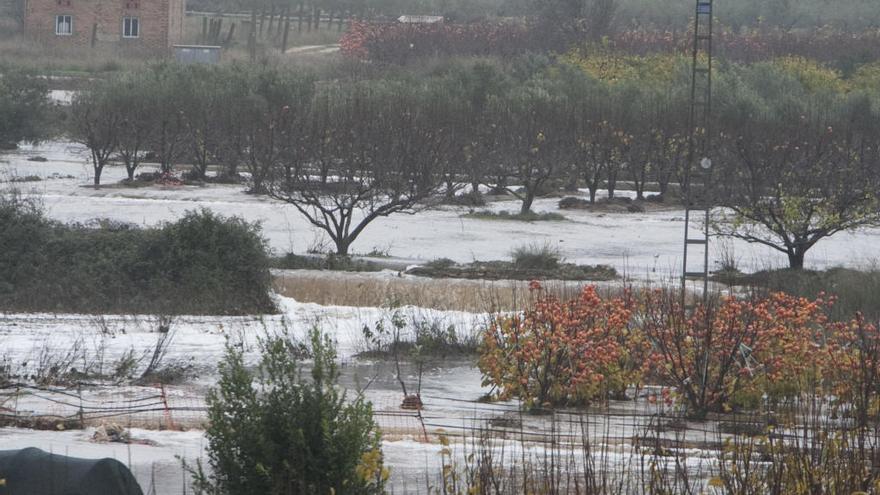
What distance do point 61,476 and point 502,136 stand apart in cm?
2985

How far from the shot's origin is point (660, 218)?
33.8 metres

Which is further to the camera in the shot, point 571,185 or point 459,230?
point 571,185

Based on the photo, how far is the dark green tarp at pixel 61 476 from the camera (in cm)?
680

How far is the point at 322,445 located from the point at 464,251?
20.4 m

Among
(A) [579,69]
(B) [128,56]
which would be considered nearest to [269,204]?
(A) [579,69]

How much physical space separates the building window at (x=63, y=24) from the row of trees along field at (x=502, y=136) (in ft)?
72.0

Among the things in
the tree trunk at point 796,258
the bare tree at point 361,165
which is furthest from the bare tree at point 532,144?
the tree trunk at point 796,258

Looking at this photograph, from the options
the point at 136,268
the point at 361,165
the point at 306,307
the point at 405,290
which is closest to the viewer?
the point at 306,307

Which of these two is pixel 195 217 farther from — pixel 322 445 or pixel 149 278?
pixel 322 445

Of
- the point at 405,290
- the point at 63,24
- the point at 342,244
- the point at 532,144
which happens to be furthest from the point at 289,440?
the point at 63,24

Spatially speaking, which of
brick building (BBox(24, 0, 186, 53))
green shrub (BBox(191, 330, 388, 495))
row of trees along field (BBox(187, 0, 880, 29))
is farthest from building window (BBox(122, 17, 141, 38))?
green shrub (BBox(191, 330, 388, 495))

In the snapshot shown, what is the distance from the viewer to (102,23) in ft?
226

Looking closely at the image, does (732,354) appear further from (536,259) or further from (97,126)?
(97,126)

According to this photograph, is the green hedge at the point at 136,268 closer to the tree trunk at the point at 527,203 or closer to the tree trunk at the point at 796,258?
the tree trunk at the point at 796,258
